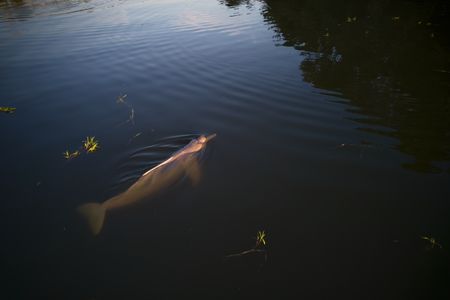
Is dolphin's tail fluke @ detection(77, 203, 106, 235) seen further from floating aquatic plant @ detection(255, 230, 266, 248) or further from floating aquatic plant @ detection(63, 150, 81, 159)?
floating aquatic plant @ detection(255, 230, 266, 248)

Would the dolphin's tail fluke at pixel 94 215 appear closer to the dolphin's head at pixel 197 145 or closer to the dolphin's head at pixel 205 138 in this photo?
the dolphin's head at pixel 197 145

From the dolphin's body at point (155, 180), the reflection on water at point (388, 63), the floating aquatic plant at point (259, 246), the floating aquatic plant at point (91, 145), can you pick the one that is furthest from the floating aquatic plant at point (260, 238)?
the floating aquatic plant at point (91, 145)

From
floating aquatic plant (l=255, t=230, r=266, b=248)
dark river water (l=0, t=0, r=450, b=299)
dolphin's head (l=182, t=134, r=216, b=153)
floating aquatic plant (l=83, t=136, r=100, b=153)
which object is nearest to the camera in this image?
dark river water (l=0, t=0, r=450, b=299)

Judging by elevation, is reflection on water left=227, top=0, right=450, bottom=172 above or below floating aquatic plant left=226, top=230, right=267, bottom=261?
above

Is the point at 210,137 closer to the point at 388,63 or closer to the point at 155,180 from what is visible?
the point at 155,180

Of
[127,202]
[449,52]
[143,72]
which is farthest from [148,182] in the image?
[449,52]

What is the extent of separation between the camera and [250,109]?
8336 mm

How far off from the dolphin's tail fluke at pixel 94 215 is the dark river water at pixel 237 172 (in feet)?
0.38

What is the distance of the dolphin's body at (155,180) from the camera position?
16.2 feet

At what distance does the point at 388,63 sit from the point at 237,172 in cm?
909

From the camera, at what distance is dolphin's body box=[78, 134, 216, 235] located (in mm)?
4945

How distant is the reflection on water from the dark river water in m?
0.08

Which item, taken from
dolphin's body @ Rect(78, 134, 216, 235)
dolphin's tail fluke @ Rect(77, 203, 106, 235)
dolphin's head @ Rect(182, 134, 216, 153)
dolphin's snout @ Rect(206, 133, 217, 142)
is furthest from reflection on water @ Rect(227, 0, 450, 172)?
dolphin's tail fluke @ Rect(77, 203, 106, 235)

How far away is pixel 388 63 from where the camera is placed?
11.4 metres
